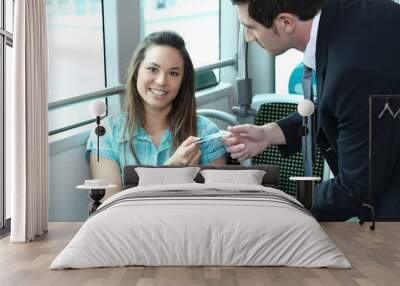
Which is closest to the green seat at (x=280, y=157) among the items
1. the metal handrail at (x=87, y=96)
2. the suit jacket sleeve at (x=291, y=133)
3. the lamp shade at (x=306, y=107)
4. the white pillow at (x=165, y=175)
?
the suit jacket sleeve at (x=291, y=133)

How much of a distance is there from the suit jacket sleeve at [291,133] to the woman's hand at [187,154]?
736mm

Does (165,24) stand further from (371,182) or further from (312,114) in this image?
(371,182)

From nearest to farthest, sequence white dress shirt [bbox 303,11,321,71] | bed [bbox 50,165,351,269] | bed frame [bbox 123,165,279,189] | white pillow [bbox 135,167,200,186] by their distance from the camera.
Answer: bed [bbox 50,165,351,269] → white dress shirt [bbox 303,11,321,71] → white pillow [bbox 135,167,200,186] → bed frame [bbox 123,165,279,189]

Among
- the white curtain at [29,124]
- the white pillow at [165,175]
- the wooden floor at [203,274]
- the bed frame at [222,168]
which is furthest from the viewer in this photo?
the bed frame at [222,168]

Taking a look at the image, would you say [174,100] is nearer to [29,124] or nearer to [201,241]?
[29,124]

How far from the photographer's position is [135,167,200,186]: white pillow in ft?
18.3

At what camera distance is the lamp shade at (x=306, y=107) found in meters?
5.62

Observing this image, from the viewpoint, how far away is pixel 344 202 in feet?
18.6

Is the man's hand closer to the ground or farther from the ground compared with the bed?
farther from the ground

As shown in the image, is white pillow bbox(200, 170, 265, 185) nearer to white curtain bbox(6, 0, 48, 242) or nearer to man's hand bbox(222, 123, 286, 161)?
man's hand bbox(222, 123, 286, 161)

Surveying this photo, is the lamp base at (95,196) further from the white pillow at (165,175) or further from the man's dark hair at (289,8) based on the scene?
the man's dark hair at (289,8)

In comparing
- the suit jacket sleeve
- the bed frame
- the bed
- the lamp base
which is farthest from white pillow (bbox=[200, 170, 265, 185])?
the bed

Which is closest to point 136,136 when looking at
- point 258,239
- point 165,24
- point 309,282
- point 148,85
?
point 148,85

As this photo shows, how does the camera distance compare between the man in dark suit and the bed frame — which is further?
the bed frame
